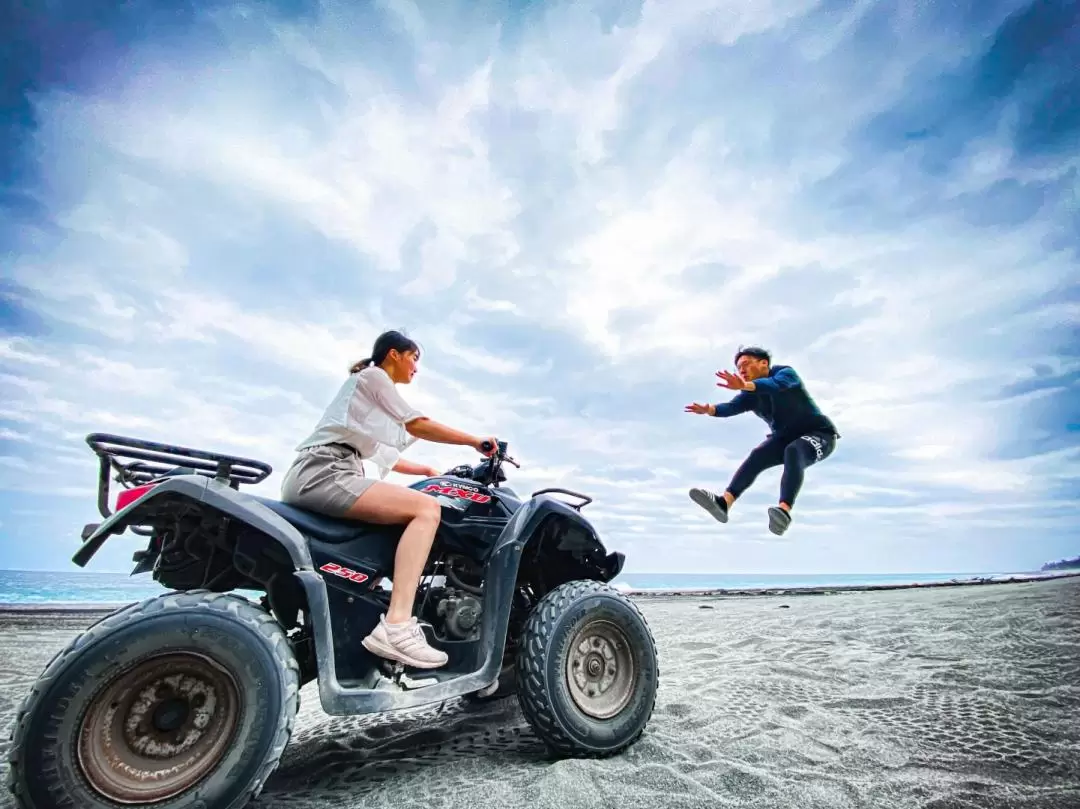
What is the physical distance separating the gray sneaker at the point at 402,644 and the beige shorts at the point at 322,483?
2.05 feet

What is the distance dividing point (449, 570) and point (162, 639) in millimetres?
1463

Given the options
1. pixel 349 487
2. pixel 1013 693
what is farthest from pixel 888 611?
pixel 349 487

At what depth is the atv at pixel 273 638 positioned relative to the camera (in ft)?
6.21

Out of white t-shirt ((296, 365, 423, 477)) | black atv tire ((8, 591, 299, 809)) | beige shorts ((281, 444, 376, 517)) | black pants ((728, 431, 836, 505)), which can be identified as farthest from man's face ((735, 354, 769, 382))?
black atv tire ((8, 591, 299, 809))

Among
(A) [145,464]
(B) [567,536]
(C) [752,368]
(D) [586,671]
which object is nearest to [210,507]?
(A) [145,464]

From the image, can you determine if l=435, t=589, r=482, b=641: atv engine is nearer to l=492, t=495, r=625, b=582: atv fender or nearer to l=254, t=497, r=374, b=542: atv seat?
l=492, t=495, r=625, b=582: atv fender

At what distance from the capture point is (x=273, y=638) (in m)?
2.12

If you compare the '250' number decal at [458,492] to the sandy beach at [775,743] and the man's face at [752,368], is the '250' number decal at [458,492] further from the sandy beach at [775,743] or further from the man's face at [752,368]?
the man's face at [752,368]

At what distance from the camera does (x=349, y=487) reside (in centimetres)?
269

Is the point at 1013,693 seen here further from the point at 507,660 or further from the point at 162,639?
the point at 162,639

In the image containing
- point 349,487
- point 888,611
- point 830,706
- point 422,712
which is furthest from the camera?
point 888,611

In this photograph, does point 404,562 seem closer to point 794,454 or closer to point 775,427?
point 794,454

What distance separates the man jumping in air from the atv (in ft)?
5.90

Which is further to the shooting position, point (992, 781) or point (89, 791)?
point (992, 781)
